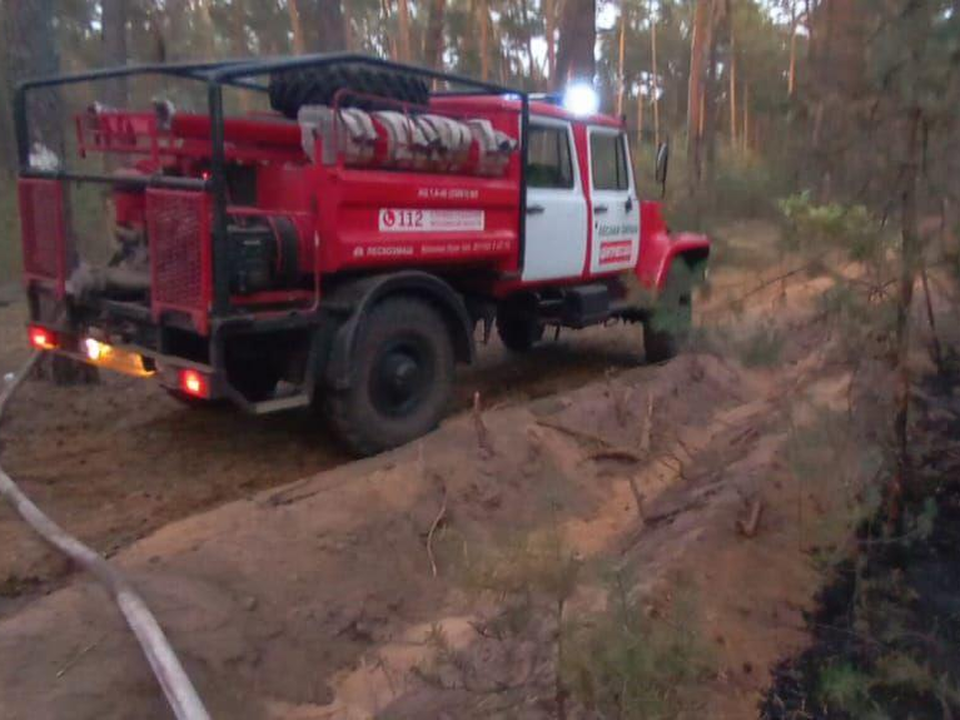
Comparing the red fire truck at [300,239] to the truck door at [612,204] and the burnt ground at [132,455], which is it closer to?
the burnt ground at [132,455]

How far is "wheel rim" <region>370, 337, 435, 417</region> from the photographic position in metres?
6.74

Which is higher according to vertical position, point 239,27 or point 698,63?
point 239,27

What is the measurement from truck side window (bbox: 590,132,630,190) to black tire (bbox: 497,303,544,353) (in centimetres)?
125

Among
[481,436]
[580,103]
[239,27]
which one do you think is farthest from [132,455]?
[239,27]

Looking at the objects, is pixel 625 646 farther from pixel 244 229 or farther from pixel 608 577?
pixel 244 229

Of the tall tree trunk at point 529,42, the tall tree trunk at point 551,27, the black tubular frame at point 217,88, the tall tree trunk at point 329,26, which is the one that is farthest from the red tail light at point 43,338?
Result: the tall tree trunk at point 529,42

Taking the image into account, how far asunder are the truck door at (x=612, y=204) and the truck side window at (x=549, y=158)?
0.33 m

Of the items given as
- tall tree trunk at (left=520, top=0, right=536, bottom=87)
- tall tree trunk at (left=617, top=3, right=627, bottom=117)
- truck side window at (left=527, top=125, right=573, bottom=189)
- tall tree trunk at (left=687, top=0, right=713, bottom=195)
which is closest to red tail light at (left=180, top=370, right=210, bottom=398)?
truck side window at (left=527, top=125, right=573, bottom=189)

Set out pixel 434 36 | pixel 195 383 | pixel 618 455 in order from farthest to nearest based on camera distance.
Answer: pixel 434 36 < pixel 618 455 < pixel 195 383

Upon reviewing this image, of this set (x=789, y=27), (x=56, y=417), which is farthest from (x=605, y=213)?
(x=789, y=27)

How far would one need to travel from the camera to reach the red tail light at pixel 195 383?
5.70m

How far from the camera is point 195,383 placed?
577 centimetres

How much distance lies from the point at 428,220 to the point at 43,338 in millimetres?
2642

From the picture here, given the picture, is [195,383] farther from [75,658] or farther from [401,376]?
[75,658]
